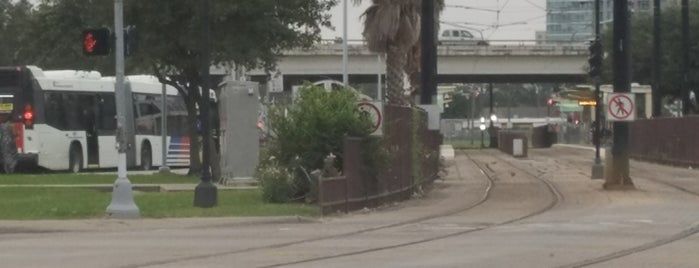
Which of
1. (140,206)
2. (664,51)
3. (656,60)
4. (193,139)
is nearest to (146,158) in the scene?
(193,139)

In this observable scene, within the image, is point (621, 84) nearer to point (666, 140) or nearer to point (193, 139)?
point (193, 139)

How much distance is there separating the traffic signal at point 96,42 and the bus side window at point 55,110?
746 inches

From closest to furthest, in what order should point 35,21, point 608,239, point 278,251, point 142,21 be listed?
point 278,251, point 608,239, point 142,21, point 35,21

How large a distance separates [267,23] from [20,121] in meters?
9.66

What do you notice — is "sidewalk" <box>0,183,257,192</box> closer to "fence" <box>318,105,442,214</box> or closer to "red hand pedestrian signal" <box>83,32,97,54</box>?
"fence" <box>318,105,442,214</box>

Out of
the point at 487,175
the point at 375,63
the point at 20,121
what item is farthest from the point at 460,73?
the point at 20,121

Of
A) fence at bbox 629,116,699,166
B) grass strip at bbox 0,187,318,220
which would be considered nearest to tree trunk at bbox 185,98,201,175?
grass strip at bbox 0,187,318,220

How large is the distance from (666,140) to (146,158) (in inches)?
893

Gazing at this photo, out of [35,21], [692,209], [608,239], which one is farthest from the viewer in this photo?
[35,21]

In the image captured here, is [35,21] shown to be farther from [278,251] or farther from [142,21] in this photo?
[278,251]

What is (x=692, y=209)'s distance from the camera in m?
27.5

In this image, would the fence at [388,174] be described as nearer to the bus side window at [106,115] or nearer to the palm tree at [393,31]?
the palm tree at [393,31]

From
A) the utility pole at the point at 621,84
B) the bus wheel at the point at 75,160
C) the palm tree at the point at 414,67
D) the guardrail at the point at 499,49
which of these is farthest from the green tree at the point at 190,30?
the guardrail at the point at 499,49

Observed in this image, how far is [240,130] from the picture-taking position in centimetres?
3447
